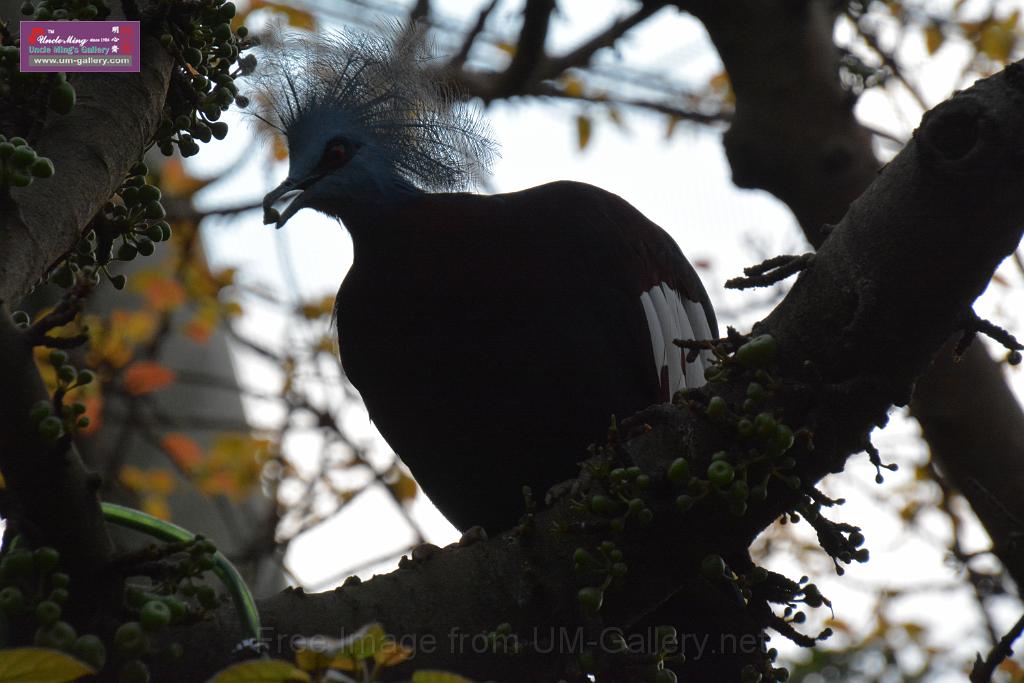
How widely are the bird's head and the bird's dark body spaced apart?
0.41 m

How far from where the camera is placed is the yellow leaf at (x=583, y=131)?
18.0 ft

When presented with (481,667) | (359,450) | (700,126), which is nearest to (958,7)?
(700,126)

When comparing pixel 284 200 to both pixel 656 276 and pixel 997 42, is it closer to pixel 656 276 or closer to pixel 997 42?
pixel 656 276

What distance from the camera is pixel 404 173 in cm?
312

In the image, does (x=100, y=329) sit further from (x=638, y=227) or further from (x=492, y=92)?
(x=638, y=227)

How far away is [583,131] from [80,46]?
13.1ft

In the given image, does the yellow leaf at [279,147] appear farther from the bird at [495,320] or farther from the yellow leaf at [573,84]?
the yellow leaf at [573,84]

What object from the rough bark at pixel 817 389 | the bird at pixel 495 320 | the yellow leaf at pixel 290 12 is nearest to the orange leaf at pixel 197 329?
the yellow leaf at pixel 290 12

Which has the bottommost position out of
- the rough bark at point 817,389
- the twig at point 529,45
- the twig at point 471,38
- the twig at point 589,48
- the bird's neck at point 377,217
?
the rough bark at point 817,389

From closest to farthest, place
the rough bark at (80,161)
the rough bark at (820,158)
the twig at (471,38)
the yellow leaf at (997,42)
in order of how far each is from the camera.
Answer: the rough bark at (80,161)
the rough bark at (820,158)
the twig at (471,38)
the yellow leaf at (997,42)

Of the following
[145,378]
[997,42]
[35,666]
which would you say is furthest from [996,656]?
[997,42]

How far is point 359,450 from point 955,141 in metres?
3.61

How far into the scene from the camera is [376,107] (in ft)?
10.3

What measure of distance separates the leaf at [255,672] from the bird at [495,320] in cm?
152
